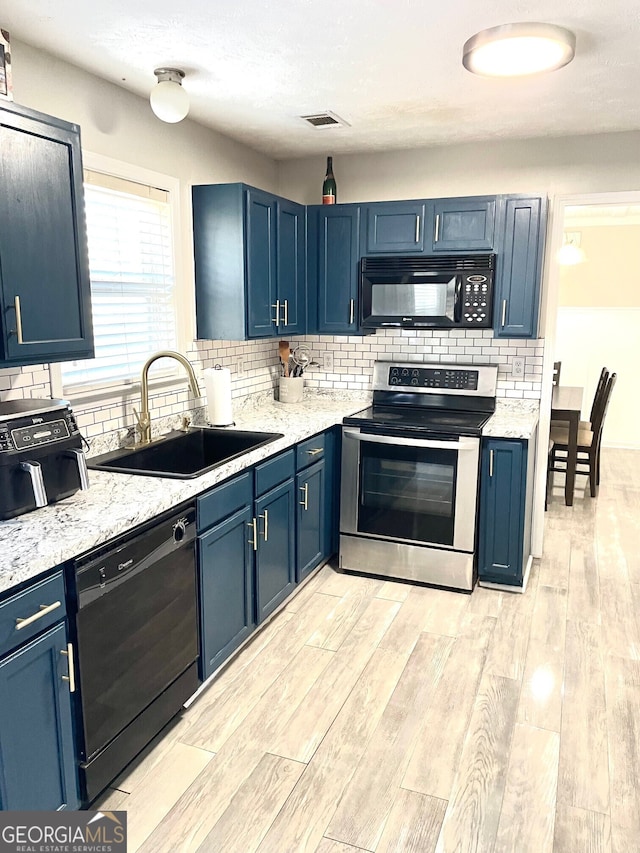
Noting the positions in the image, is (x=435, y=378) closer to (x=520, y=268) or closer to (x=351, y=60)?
(x=520, y=268)

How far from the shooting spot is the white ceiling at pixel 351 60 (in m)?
2.04

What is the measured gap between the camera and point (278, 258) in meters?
3.62

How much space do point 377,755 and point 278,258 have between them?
2535 millimetres

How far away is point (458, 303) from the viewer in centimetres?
363

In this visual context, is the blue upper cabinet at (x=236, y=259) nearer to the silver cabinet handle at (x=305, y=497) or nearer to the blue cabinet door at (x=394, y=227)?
the blue cabinet door at (x=394, y=227)

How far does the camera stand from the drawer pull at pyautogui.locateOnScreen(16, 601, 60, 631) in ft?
5.26

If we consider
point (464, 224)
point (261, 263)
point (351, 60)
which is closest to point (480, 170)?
point (464, 224)

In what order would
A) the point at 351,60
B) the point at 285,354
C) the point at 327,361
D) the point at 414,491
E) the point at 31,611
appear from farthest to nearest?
→ the point at 327,361
the point at 285,354
the point at 414,491
the point at 351,60
the point at 31,611

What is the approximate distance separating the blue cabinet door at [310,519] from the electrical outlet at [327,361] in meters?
0.98

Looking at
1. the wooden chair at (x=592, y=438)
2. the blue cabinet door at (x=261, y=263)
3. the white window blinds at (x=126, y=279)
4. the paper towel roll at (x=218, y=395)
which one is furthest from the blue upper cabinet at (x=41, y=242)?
the wooden chair at (x=592, y=438)

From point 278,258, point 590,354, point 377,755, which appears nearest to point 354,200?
point 278,258

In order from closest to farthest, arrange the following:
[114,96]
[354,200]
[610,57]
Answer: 1. [610,57]
2. [114,96]
3. [354,200]

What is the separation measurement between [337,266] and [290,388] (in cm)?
81

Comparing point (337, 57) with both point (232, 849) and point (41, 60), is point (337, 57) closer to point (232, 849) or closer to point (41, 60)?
point (41, 60)
